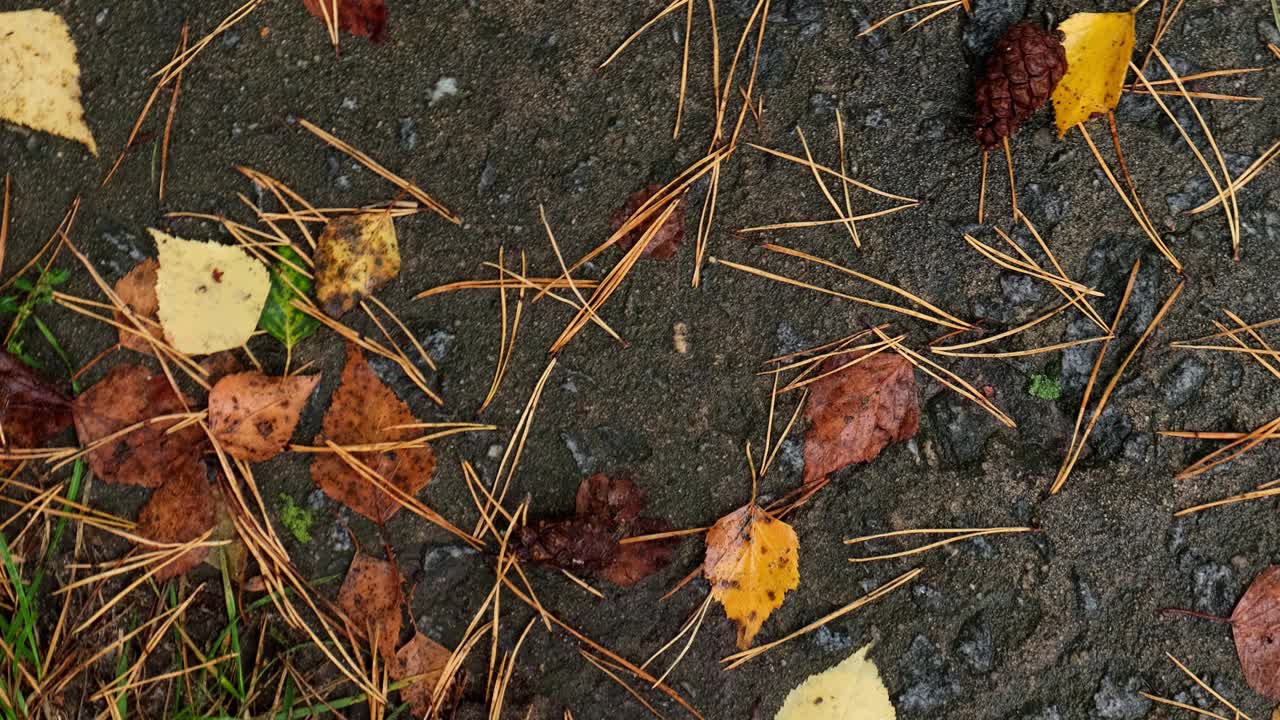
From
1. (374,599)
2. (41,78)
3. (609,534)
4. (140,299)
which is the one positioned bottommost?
(374,599)

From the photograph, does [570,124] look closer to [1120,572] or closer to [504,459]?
[504,459]

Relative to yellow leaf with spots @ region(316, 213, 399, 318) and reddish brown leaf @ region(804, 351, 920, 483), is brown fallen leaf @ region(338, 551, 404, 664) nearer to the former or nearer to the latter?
yellow leaf with spots @ region(316, 213, 399, 318)

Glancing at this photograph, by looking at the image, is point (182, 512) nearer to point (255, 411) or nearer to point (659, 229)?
point (255, 411)

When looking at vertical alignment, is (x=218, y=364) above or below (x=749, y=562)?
above

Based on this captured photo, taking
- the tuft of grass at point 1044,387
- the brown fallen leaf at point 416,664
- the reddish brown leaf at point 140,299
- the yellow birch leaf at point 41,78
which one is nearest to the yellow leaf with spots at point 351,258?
the reddish brown leaf at point 140,299

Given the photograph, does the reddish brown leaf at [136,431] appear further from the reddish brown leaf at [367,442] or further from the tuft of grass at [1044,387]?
the tuft of grass at [1044,387]

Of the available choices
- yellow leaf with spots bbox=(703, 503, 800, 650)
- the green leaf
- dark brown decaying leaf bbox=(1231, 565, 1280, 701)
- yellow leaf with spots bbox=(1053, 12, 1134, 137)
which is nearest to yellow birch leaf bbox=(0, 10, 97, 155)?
the green leaf

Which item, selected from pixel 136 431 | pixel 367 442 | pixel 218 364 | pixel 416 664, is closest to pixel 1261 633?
pixel 416 664
